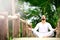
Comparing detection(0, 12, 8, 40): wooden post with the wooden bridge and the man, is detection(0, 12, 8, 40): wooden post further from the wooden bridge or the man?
the man

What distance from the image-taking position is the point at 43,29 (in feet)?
3.38

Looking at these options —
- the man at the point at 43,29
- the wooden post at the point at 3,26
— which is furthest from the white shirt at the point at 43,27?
the wooden post at the point at 3,26

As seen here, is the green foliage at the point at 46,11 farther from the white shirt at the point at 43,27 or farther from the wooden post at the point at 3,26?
the wooden post at the point at 3,26

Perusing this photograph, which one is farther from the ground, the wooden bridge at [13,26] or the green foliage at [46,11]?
the green foliage at [46,11]

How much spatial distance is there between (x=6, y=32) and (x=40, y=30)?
7.1 inches

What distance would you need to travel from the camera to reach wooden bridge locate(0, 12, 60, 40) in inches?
37.4

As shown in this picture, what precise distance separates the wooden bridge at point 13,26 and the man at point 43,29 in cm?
3

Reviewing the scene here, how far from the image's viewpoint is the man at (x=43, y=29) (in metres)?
1.02

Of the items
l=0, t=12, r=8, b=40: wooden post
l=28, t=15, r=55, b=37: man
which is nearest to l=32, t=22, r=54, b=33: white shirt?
l=28, t=15, r=55, b=37: man

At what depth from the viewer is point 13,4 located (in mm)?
1017

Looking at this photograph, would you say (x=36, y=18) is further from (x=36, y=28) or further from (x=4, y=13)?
(x=4, y=13)

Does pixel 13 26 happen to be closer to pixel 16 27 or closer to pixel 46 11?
pixel 16 27

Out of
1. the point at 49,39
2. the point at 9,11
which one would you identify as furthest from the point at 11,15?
the point at 49,39

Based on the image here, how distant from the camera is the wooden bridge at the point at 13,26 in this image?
3.12ft
